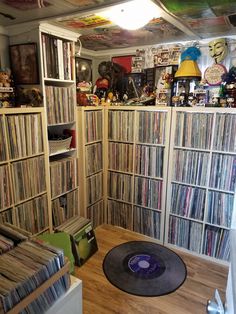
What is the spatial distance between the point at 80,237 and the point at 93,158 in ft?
2.71

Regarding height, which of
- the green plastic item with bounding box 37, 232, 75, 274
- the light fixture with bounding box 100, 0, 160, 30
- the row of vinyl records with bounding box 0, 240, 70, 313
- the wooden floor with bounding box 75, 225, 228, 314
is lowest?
the wooden floor with bounding box 75, 225, 228, 314

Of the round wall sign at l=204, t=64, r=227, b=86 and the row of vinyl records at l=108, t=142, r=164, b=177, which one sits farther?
the row of vinyl records at l=108, t=142, r=164, b=177

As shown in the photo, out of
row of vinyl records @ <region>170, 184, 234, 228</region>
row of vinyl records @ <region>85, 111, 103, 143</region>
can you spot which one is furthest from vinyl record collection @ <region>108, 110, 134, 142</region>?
row of vinyl records @ <region>170, 184, 234, 228</region>

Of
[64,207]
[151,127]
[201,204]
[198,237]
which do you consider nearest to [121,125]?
[151,127]

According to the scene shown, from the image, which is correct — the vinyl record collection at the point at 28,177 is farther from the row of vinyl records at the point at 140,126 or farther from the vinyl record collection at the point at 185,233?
the vinyl record collection at the point at 185,233

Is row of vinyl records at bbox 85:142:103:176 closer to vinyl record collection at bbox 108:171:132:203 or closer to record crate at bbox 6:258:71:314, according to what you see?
vinyl record collection at bbox 108:171:132:203

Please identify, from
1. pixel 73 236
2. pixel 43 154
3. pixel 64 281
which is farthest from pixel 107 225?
pixel 64 281

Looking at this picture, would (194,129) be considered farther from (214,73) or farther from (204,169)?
(214,73)

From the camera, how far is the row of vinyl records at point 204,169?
2115mm

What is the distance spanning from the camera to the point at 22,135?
1800mm

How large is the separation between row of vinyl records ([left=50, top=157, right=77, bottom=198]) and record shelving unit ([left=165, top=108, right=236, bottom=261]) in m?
0.98

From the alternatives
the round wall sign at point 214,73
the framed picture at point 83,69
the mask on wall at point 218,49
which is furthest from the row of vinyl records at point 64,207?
the mask on wall at point 218,49

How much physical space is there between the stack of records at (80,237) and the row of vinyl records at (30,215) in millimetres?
220

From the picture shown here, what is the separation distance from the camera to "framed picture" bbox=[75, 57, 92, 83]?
2.70 m
